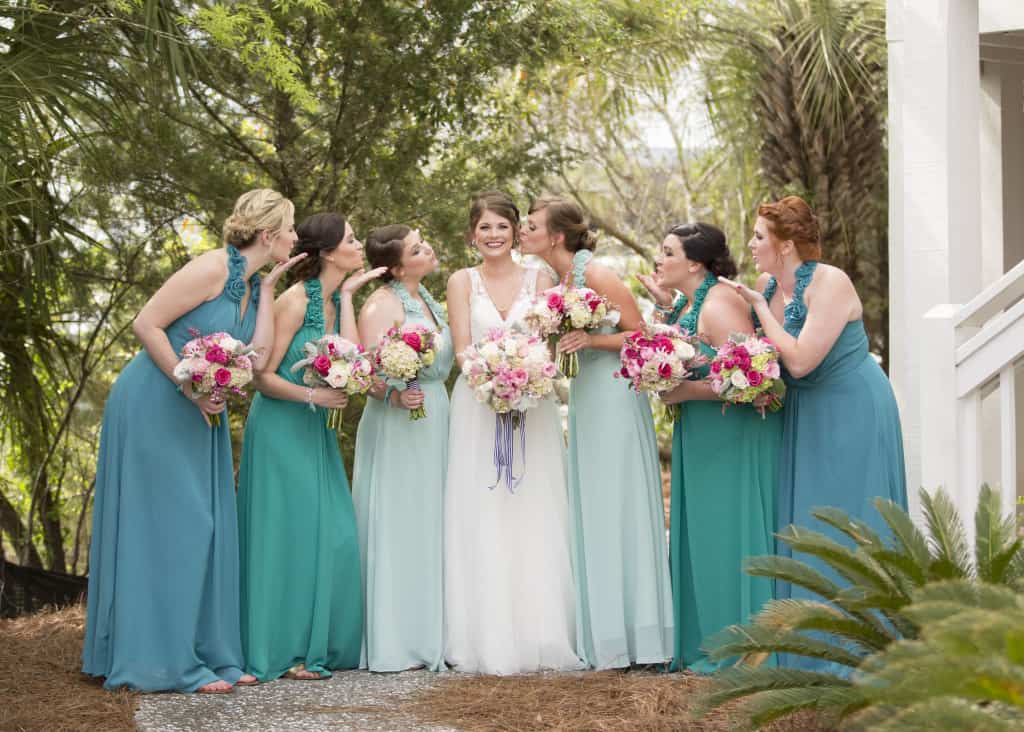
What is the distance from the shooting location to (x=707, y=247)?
661 cm

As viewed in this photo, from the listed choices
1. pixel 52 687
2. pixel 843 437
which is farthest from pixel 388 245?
pixel 52 687

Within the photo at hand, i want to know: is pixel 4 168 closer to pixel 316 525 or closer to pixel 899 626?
pixel 316 525

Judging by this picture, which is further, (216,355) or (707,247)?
(707,247)

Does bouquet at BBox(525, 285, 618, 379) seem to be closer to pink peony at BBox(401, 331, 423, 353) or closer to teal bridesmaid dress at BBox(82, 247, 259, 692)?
pink peony at BBox(401, 331, 423, 353)

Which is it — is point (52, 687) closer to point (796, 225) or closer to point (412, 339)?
point (412, 339)

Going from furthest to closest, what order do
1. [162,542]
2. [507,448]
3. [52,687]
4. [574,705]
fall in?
[507,448]
[52,687]
[162,542]
[574,705]

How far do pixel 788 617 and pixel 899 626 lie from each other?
0.52m

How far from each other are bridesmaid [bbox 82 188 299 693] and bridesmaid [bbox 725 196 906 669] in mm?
2649

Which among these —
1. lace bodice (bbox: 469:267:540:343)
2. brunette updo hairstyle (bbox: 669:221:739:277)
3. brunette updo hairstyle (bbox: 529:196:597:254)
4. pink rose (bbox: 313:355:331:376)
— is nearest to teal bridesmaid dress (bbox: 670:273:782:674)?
brunette updo hairstyle (bbox: 669:221:739:277)

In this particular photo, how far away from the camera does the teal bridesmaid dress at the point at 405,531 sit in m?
6.71

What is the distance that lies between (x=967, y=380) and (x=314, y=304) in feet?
11.4

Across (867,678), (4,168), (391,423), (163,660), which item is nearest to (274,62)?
(4,168)

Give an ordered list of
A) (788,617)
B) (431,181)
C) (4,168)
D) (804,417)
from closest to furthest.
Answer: (788,617), (804,417), (4,168), (431,181)

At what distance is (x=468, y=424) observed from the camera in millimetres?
6836
